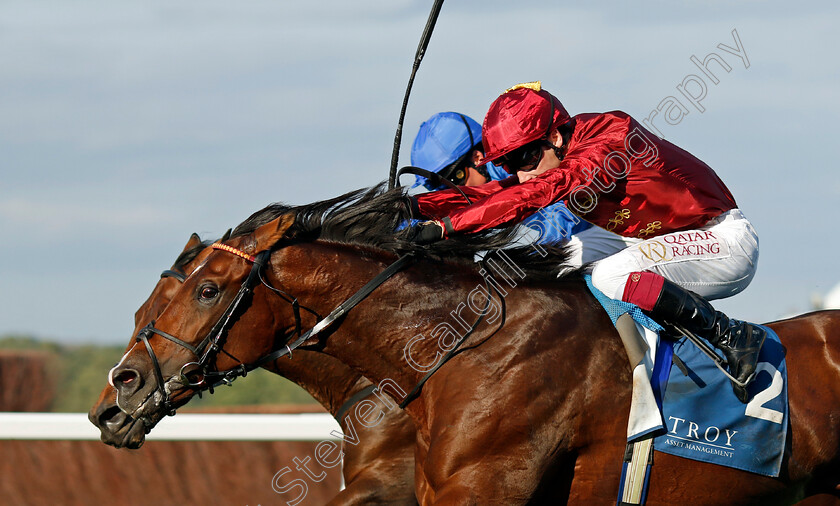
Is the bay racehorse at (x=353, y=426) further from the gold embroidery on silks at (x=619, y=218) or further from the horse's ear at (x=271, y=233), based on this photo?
the gold embroidery on silks at (x=619, y=218)

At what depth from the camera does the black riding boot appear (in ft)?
9.57

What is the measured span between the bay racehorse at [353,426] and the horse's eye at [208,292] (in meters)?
0.50

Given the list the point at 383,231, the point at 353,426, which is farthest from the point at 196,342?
the point at 353,426

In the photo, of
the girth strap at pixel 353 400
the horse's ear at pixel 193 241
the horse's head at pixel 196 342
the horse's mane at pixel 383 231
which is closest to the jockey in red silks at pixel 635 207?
the horse's mane at pixel 383 231

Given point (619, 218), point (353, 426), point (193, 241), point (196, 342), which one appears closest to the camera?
point (196, 342)

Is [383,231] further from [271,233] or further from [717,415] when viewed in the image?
[717,415]

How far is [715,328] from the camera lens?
9.73ft

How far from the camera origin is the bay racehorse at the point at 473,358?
284 centimetres

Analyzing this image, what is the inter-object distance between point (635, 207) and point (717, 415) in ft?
2.59

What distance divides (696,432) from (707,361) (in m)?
0.23

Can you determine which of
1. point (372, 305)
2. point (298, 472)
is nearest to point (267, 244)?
point (372, 305)

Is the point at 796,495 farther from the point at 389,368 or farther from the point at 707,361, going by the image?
the point at 389,368

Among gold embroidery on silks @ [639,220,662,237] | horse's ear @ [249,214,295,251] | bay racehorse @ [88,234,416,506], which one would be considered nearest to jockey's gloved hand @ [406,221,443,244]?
horse's ear @ [249,214,295,251]

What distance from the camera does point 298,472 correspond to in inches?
212
